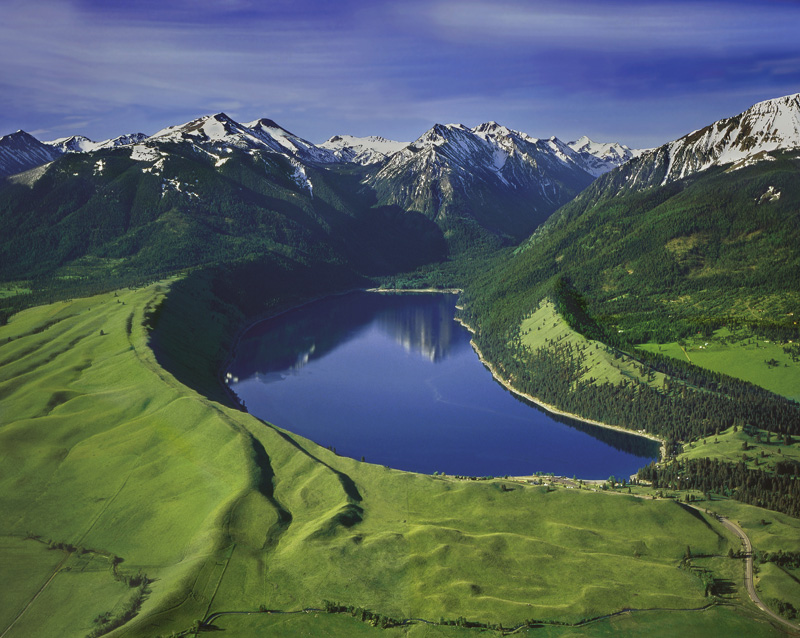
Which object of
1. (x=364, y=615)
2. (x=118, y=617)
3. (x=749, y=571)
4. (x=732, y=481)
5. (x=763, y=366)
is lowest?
(x=118, y=617)

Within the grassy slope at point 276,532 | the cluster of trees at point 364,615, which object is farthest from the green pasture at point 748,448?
the cluster of trees at point 364,615

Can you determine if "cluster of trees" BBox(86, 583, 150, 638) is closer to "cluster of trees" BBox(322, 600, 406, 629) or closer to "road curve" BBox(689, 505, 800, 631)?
"cluster of trees" BBox(322, 600, 406, 629)

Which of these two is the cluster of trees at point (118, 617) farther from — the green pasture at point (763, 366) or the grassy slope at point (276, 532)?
the green pasture at point (763, 366)

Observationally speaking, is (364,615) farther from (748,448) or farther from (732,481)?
(748,448)

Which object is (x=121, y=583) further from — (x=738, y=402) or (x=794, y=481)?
(x=738, y=402)

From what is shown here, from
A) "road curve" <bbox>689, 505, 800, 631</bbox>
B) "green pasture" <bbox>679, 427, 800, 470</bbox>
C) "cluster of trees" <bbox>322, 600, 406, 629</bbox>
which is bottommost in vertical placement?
"cluster of trees" <bbox>322, 600, 406, 629</bbox>

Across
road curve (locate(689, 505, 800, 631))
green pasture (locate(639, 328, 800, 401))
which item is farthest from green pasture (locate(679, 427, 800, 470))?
green pasture (locate(639, 328, 800, 401))

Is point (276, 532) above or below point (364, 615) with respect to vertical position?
above

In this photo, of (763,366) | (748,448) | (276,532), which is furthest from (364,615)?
(763,366)
